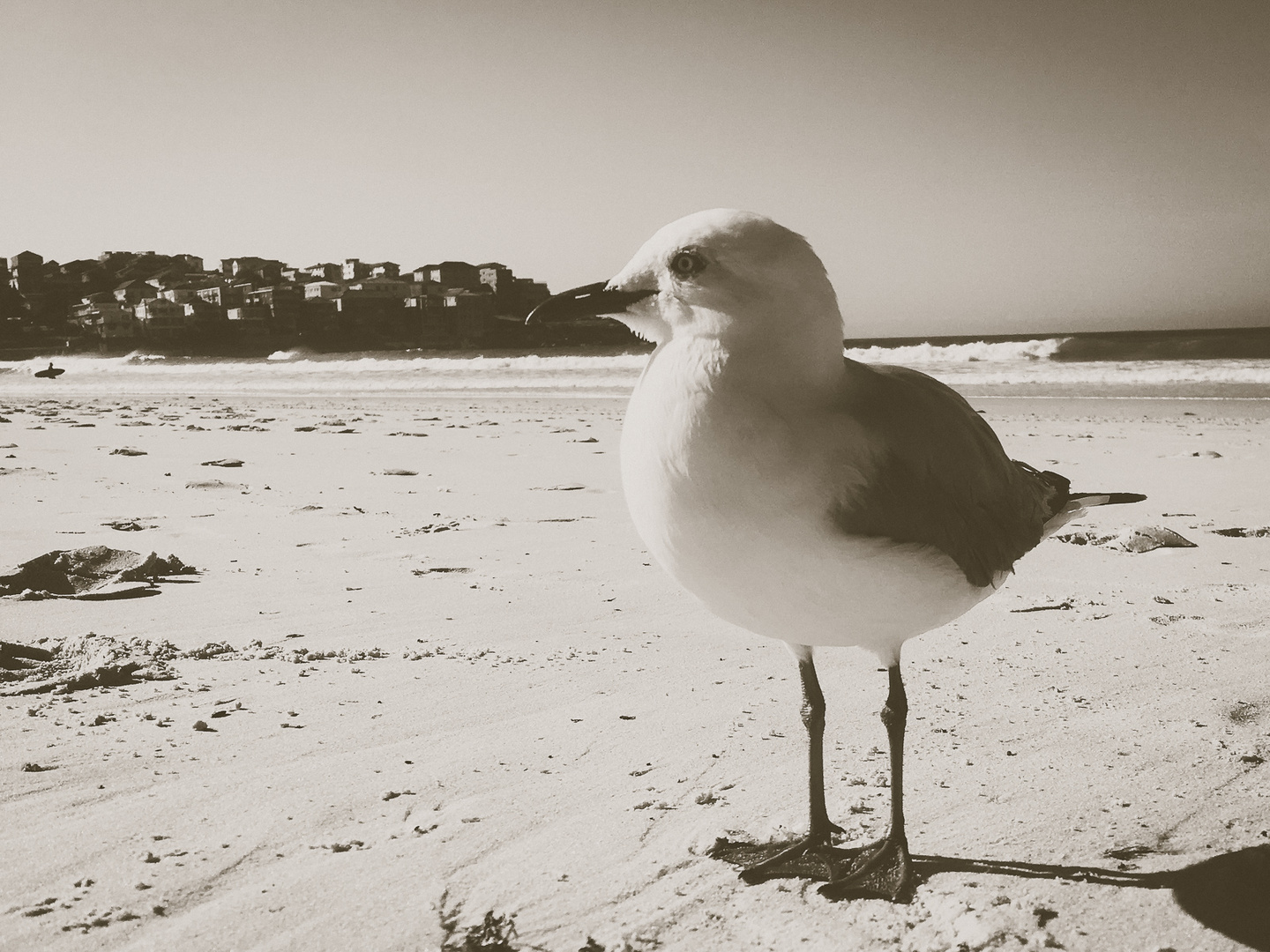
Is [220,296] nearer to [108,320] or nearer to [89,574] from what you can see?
[108,320]

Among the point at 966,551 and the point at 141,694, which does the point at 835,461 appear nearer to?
the point at 966,551

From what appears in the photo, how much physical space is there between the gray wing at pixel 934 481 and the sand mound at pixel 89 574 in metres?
3.34

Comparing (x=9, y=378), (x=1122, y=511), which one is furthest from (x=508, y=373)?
(x=1122, y=511)

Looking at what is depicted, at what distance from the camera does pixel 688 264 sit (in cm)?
207

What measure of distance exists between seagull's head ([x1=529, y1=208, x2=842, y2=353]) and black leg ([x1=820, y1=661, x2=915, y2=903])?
0.87 m

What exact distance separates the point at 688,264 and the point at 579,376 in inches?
940

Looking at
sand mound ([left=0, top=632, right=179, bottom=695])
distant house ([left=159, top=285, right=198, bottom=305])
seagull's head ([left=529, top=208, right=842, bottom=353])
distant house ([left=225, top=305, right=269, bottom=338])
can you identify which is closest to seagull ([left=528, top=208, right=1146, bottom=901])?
seagull's head ([left=529, top=208, right=842, bottom=353])

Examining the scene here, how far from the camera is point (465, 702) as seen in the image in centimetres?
309

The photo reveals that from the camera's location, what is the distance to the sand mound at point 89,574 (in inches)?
159

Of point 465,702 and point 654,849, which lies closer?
point 654,849

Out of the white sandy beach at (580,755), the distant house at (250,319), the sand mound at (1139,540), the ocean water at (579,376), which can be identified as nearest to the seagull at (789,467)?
the white sandy beach at (580,755)

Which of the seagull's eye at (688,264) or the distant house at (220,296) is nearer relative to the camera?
the seagull's eye at (688,264)

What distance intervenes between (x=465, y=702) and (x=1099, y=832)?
1.82 meters

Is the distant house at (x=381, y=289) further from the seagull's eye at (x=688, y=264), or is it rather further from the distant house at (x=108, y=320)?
Answer: the seagull's eye at (x=688, y=264)
